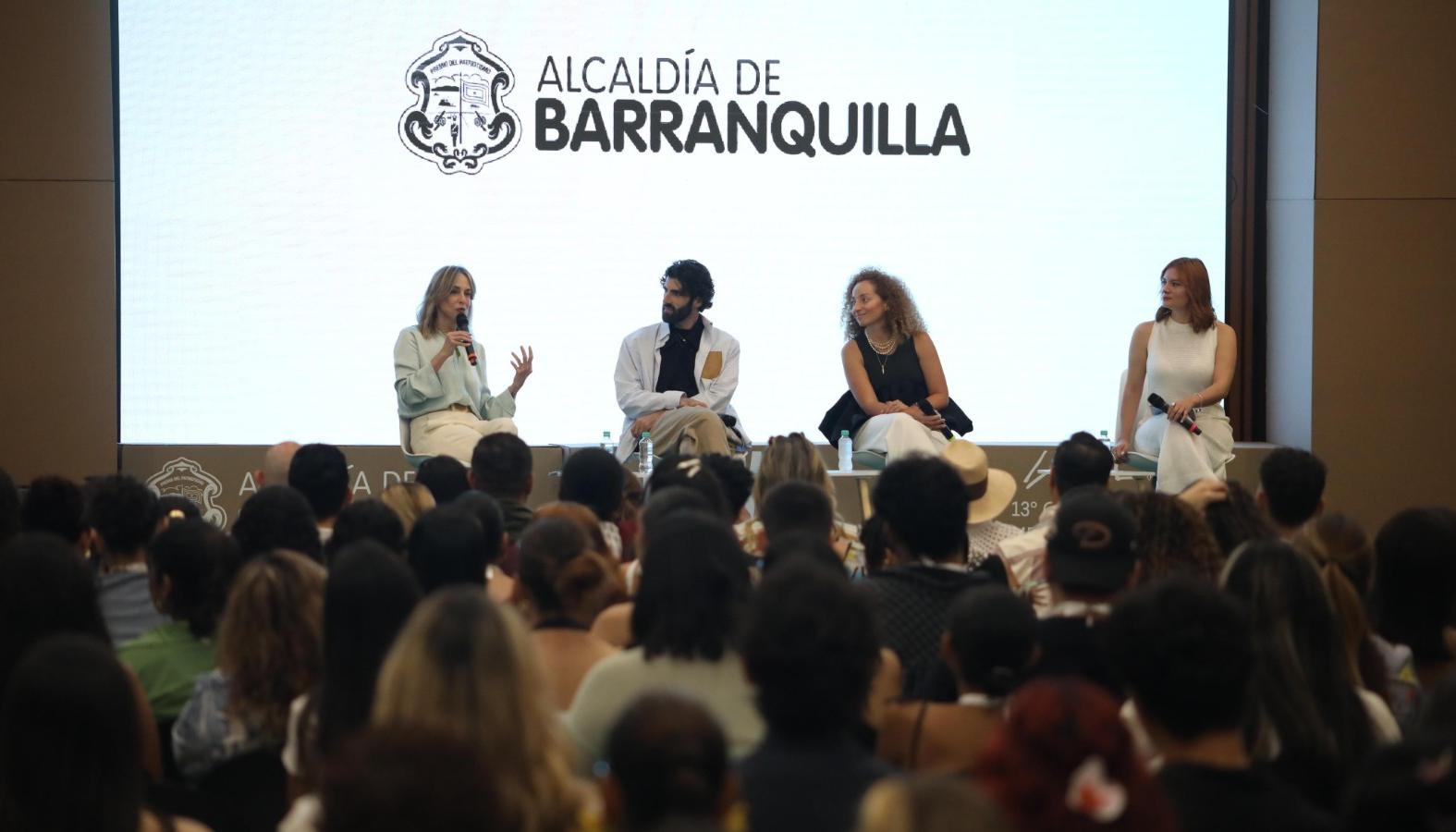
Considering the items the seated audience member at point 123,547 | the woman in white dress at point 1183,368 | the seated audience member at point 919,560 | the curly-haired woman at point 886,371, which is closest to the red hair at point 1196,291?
the woman in white dress at point 1183,368

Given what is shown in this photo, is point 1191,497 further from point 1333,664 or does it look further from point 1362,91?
point 1362,91

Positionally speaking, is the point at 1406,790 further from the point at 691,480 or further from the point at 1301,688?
the point at 691,480

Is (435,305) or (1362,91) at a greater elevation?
(1362,91)

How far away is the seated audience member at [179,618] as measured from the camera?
283 centimetres

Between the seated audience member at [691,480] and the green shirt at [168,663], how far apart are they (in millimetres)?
1053

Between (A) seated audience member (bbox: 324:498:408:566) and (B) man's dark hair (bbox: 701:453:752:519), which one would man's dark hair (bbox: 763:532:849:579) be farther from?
(B) man's dark hair (bbox: 701:453:752:519)

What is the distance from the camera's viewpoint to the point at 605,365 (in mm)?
8023

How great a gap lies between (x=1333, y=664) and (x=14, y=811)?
1.82 metres

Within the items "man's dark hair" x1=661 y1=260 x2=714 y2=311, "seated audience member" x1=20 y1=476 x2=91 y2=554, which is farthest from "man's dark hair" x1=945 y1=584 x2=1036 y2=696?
"man's dark hair" x1=661 y1=260 x2=714 y2=311

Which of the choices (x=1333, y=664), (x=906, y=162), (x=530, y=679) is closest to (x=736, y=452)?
(x=906, y=162)

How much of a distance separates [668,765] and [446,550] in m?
1.47

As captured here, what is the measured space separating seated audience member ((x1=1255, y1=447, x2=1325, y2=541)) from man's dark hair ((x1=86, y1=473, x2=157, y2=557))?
268 centimetres

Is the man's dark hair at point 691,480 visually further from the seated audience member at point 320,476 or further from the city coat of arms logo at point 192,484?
the city coat of arms logo at point 192,484

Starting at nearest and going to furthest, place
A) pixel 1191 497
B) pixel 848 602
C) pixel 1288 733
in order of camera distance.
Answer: pixel 848 602, pixel 1288 733, pixel 1191 497
